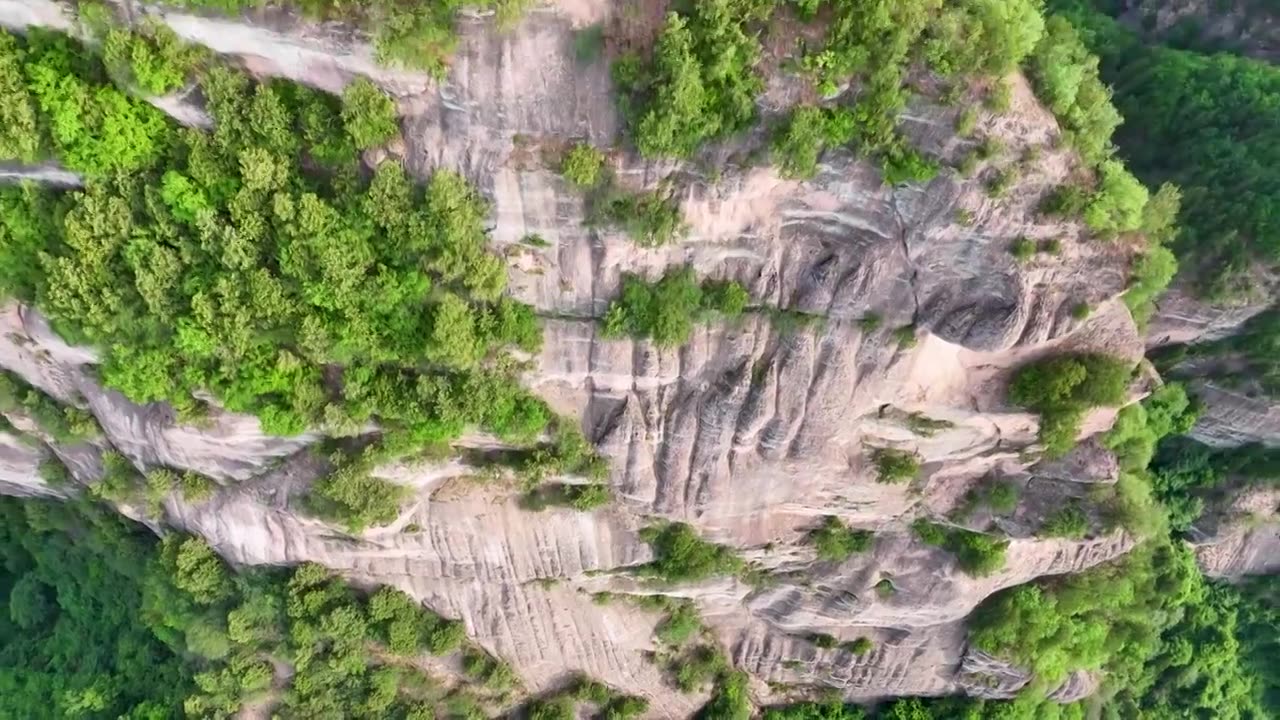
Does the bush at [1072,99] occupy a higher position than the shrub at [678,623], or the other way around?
the bush at [1072,99]

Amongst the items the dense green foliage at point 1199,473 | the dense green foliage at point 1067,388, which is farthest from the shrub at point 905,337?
the dense green foliage at point 1199,473

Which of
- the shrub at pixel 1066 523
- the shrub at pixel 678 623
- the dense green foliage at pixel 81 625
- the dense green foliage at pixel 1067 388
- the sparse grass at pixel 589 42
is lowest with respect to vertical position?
the dense green foliage at pixel 81 625

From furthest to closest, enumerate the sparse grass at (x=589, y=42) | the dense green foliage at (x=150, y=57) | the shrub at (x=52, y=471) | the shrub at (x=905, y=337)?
the shrub at (x=52, y=471) < the shrub at (x=905, y=337) < the dense green foliage at (x=150, y=57) < the sparse grass at (x=589, y=42)

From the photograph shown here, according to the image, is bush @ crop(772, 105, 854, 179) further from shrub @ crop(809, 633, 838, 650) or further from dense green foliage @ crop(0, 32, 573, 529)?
shrub @ crop(809, 633, 838, 650)

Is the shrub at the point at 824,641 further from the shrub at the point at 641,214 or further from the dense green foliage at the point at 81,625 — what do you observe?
the dense green foliage at the point at 81,625

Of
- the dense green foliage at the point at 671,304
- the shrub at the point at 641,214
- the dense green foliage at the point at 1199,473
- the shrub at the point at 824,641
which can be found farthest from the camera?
the shrub at the point at 824,641

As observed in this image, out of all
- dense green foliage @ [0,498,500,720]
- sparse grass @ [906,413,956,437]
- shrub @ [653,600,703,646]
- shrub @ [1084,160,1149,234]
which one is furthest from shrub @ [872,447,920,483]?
dense green foliage @ [0,498,500,720]
